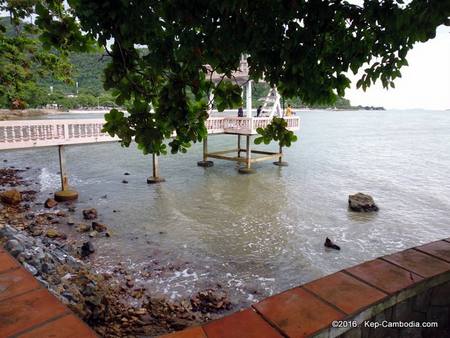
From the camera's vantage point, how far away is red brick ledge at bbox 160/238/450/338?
144 centimetres

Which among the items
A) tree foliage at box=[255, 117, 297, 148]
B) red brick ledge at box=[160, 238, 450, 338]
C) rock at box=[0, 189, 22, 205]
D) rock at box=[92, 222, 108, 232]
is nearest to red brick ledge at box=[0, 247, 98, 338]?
red brick ledge at box=[160, 238, 450, 338]

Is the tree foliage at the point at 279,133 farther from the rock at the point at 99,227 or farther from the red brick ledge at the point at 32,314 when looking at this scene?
the rock at the point at 99,227

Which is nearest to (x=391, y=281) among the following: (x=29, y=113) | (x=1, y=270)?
(x=1, y=270)

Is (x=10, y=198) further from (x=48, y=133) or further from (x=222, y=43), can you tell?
(x=222, y=43)

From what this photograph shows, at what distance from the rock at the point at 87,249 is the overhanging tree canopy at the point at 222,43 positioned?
6.54 m

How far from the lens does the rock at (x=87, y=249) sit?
7.85 meters

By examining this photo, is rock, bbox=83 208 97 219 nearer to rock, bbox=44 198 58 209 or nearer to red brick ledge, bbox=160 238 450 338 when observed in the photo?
rock, bbox=44 198 58 209

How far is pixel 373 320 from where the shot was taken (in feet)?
5.50

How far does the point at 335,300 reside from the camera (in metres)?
1.64

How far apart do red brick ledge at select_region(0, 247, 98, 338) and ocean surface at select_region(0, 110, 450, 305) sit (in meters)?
4.75

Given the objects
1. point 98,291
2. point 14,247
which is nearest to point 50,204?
point 14,247

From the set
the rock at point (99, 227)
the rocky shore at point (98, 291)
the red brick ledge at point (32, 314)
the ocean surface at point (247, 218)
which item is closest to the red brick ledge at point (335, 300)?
the red brick ledge at point (32, 314)

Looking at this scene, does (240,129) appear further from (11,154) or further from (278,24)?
(11,154)

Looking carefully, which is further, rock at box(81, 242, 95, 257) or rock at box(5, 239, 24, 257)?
rock at box(81, 242, 95, 257)
